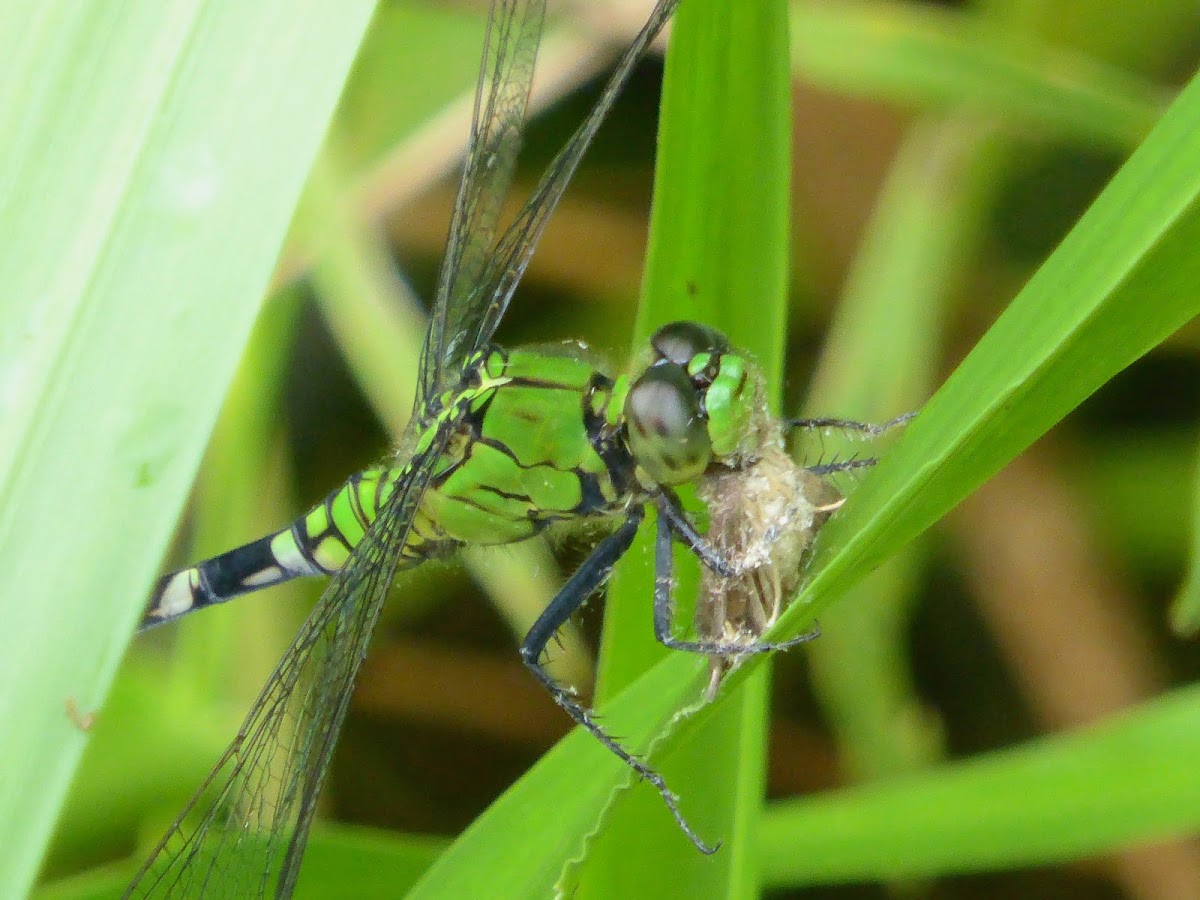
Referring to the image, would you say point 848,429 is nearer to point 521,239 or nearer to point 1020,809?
point 1020,809

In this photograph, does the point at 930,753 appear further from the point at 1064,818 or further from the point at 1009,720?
the point at 1064,818

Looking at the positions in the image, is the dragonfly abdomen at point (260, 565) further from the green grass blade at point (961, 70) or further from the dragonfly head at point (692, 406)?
the green grass blade at point (961, 70)

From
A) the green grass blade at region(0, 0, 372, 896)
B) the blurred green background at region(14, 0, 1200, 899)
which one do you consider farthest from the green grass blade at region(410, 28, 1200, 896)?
the blurred green background at region(14, 0, 1200, 899)

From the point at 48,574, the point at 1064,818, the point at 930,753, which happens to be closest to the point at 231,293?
the point at 48,574

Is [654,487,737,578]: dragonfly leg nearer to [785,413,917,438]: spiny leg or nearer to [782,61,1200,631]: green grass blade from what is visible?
[785,413,917,438]: spiny leg

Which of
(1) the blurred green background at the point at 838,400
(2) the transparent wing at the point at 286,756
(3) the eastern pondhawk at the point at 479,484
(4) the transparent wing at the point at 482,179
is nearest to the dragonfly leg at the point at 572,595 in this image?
(3) the eastern pondhawk at the point at 479,484
